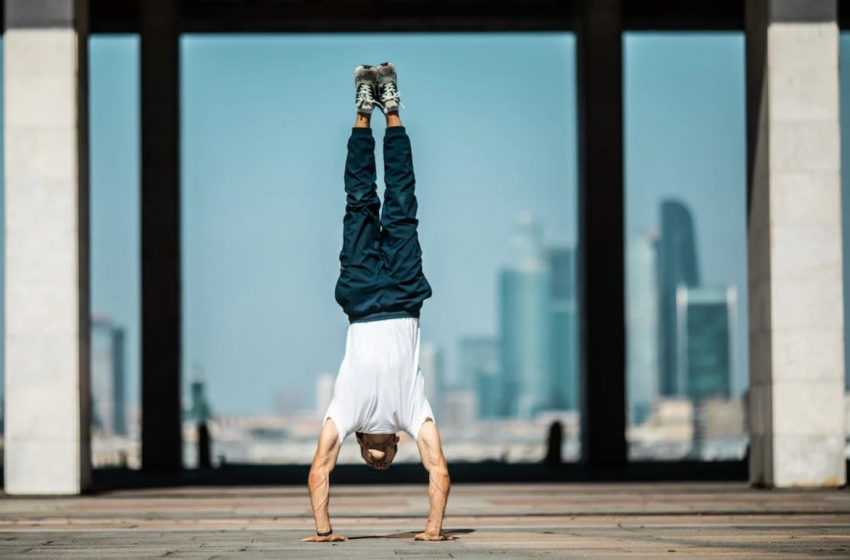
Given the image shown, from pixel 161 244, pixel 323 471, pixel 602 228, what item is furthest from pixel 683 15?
pixel 323 471

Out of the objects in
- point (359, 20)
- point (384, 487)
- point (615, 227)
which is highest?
point (359, 20)

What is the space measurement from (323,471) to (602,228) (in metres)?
22.8

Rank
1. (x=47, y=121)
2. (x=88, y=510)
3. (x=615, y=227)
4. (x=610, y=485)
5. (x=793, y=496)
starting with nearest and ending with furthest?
(x=88, y=510), (x=793, y=496), (x=47, y=121), (x=610, y=485), (x=615, y=227)

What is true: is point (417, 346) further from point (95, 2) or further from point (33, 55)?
point (95, 2)

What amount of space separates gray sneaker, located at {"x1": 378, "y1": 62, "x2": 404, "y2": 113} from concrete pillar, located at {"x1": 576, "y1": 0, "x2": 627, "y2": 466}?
21.6 meters

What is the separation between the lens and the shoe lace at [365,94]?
1209cm

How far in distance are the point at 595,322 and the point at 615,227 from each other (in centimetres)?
204

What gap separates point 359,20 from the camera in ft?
114

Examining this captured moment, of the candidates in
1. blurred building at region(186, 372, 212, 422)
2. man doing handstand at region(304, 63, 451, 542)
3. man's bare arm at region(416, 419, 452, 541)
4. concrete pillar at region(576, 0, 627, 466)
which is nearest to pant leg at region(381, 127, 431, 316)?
man doing handstand at region(304, 63, 451, 542)

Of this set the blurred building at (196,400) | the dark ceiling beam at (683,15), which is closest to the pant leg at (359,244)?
the dark ceiling beam at (683,15)

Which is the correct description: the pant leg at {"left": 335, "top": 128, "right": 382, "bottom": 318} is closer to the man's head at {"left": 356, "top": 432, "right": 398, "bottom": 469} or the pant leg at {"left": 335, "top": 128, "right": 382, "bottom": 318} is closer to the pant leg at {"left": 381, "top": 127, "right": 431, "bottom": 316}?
the pant leg at {"left": 381, "top": 127, "right": 431, "bottom": 316}

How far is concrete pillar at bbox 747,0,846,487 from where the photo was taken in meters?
19.7

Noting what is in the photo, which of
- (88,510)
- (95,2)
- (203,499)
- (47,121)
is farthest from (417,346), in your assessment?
(95,2)

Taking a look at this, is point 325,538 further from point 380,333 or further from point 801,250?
point 801,250
